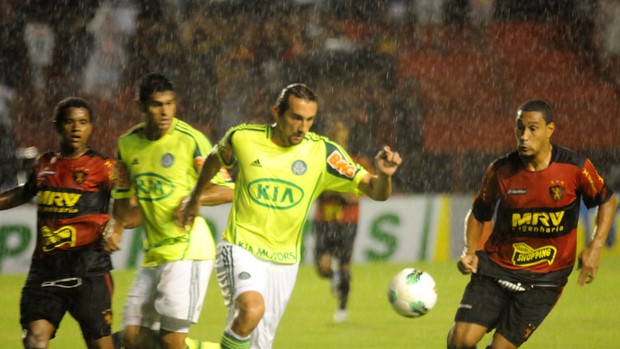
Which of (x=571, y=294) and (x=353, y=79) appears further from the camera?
(x=353, y=79)

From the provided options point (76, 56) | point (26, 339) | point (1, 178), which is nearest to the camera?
point (26, 339)

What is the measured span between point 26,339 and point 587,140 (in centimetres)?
1219

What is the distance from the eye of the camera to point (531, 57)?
1784 centimetres

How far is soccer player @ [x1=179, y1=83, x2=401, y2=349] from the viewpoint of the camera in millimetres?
6211

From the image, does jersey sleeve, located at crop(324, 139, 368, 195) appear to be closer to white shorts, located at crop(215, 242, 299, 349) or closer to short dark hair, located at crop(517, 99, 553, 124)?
white shorts, located at crop(215, 242, 299, 349)

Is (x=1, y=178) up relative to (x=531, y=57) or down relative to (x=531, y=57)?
down

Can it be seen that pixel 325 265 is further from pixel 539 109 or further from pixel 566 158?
pixel 539 109

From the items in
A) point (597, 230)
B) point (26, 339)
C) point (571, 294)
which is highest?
point (597, 230)

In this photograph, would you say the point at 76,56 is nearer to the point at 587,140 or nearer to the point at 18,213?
the point at 18,213

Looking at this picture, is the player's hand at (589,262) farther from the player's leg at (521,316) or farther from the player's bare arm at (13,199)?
the player's bare arm at (13,199)

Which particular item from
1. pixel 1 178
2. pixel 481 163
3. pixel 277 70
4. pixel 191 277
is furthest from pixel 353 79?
pixel 191 277

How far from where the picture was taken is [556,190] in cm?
648

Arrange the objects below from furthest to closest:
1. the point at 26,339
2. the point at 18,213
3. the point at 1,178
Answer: the point at 1,178, the point at 18,213, the point at 26,339

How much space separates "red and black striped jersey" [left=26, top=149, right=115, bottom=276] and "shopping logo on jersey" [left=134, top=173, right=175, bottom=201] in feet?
0.77
